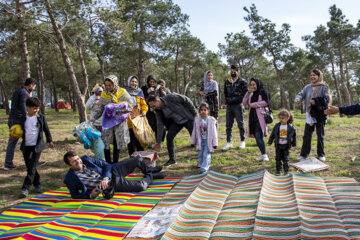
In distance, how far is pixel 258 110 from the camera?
19.3 feet

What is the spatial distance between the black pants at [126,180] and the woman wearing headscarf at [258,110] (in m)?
2.57

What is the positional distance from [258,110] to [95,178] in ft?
12.0

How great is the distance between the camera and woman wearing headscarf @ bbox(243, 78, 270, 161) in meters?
5.84

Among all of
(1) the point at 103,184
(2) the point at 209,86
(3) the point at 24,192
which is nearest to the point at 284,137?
(2) the point at 209,86

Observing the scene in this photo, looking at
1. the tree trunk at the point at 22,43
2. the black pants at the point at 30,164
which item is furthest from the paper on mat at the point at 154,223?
the tree trunk at the point at 22,43

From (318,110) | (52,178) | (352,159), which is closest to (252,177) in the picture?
(318,110)

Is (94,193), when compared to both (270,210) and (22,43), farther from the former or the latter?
(22,43)

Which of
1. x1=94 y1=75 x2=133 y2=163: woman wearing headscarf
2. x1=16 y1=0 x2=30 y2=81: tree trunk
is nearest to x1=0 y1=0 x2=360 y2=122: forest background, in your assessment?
x1=16 y1=0 x2=30 y2=81: tree trunk

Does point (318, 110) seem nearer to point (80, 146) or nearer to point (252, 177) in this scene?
point (252, 177)

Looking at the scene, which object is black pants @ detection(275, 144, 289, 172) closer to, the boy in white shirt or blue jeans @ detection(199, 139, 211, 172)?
blue jeans @ detection(199, 139, 211, 172)

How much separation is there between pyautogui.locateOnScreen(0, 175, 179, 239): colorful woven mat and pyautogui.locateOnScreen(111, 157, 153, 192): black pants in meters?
0.11

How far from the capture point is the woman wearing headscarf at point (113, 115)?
18.1ft

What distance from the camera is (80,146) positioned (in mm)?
8109

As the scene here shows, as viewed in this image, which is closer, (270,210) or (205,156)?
(270,210)
